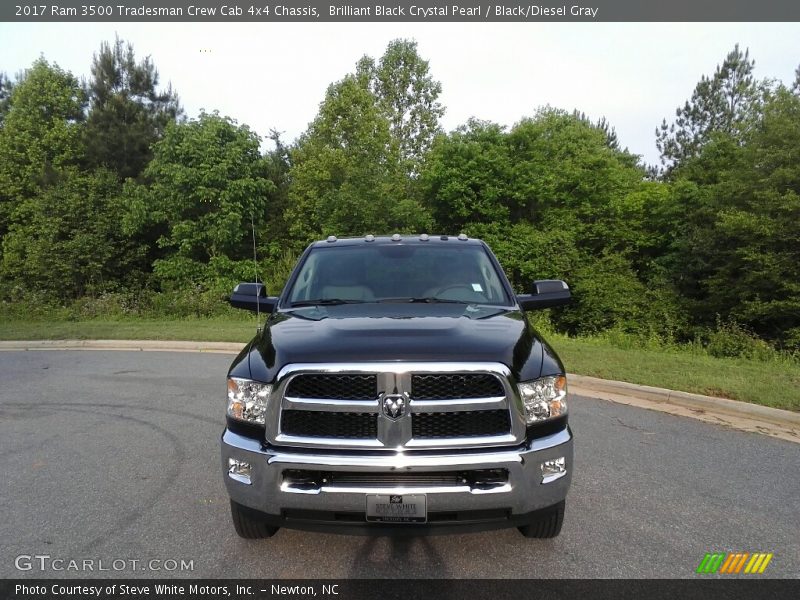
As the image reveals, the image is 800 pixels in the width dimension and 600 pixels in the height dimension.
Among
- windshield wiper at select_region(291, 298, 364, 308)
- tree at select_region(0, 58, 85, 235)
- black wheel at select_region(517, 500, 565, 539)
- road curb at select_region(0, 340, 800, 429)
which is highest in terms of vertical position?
tree at select_region(0, 58, 85, 235)

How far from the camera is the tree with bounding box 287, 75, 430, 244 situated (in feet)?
81.0

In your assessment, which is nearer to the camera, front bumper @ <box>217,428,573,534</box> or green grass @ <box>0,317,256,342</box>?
front bumper @ <box>217,428,573,534</box>

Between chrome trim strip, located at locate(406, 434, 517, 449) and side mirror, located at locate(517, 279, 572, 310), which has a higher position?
side mirror, located at locate(517, 279, 572, 310)

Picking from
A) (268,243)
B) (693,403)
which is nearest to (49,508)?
(693,403)

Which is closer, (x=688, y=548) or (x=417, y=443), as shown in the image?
(x=417, y=443)

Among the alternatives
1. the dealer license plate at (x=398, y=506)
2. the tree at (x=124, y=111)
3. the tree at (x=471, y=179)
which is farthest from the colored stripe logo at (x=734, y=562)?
the tree at (x=124, y=111)

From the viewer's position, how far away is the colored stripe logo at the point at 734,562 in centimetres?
299

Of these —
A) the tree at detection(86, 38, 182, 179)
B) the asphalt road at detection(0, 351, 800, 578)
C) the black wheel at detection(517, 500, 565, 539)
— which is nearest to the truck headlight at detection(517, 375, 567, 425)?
the black wheel at detection(517, 500, 565, 539)

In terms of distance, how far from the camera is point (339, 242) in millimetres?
4590

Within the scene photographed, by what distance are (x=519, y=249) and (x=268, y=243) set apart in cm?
1351

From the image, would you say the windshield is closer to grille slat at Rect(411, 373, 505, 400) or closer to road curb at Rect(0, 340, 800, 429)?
grille slat at Rect(411, 373, 505, 400)

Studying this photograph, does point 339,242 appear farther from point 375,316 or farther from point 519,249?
point 519,249

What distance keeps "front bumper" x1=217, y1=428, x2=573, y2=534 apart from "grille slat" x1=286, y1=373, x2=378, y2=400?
0.28 meters

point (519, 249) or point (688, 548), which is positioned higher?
point (519, 249)
